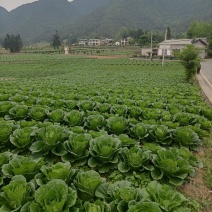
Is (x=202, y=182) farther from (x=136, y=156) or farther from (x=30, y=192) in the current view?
(x=30, y=192)

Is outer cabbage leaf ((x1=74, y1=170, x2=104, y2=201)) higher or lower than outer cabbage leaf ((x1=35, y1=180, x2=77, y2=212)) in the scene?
lower

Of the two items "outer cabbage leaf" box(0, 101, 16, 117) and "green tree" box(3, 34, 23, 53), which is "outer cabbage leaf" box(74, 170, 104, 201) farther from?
"green tree" box(3, 34, 23, 53)

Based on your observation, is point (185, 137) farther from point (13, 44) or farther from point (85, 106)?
point (13, 44)

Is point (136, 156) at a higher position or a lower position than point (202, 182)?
higher

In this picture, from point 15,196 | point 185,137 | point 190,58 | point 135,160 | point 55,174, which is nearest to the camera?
point 15,196

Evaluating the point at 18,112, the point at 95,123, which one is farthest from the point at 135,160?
the point at 18,112

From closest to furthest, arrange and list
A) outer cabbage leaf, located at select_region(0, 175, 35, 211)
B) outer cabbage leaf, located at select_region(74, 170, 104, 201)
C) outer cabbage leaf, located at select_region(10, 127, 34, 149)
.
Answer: outer cabbage leaf, located at select_region(0, 175, 35, 211)
outer cabbage leaf, located at select_region(74, 170, 104, 201)
outer cabbage leaf, located at select_region(10, 127, 34, 149)

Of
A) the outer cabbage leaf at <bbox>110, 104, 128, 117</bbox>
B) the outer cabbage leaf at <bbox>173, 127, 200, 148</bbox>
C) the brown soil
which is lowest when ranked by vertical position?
the brown soil

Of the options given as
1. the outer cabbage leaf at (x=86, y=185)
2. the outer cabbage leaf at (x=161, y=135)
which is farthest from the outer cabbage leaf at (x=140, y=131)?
the outer cabbage leaf at (x=86, y=185)

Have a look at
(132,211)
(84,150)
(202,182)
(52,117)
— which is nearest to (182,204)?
(132,211)

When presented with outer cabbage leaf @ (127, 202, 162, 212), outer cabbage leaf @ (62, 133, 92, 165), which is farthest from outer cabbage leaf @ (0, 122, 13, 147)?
outer cabbage leaf @ (127, 202, 162, 212)

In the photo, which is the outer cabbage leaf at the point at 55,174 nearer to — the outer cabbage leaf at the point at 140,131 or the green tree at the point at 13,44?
the outer cabbage leaf at the point at 140,131

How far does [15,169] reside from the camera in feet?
10.6

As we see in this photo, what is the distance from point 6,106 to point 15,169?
349cm
